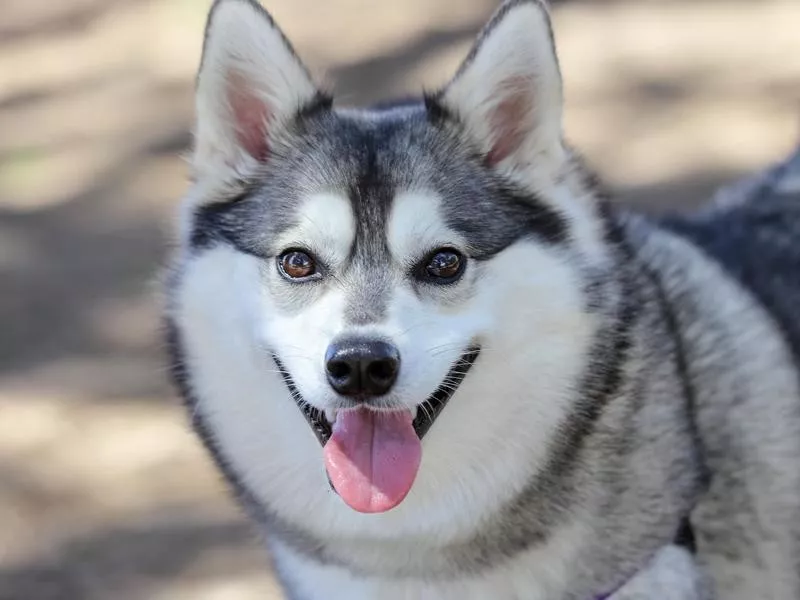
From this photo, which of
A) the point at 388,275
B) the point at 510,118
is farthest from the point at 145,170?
the point at 388,275

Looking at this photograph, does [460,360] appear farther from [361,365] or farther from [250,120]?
[250,120]

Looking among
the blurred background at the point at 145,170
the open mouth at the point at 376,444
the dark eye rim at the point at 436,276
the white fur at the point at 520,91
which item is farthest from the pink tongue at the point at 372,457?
the blurred background at the point at 145,170

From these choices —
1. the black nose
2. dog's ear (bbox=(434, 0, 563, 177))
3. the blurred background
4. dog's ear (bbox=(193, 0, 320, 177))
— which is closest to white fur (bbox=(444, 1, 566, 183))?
dog's ear (bbox=(434, 0, 563, 177))

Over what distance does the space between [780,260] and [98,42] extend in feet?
20.4

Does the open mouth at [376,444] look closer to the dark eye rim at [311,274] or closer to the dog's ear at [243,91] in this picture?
the dark eye rim at [311,274]

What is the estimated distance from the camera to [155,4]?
27.8 feet

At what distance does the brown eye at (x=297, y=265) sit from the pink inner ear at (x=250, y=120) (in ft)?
1.01

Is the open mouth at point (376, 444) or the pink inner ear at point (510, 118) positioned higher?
the pink inner ear at point (510, 118)

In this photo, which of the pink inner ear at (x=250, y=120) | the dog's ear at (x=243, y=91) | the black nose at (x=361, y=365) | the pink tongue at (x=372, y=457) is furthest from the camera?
the pink inner ear at (x=250, y=120)

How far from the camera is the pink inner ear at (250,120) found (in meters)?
2.85

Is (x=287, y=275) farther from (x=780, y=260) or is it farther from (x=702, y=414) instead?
(x=780, y=260)

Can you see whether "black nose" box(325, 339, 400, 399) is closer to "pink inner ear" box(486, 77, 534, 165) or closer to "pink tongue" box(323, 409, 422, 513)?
"pink tongue" box(323, 409, 422, 513)

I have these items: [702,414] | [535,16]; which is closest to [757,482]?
[702,414]

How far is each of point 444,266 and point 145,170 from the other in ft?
14.9
